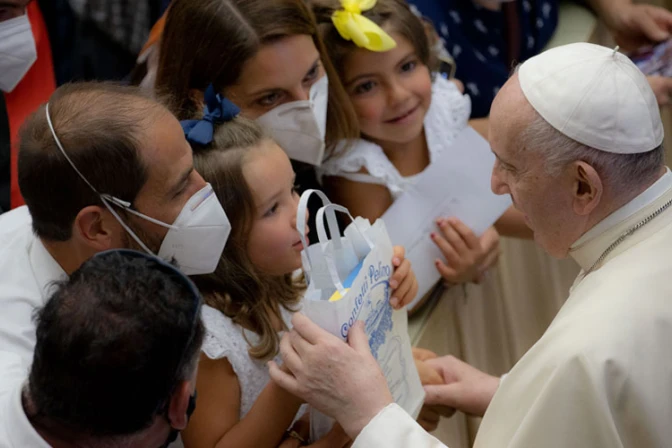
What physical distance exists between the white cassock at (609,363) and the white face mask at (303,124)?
3.34 ft

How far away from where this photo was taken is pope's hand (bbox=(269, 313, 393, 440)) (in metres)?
1.84

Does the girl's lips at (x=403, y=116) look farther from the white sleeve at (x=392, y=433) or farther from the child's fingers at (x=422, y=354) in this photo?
the white sleeve at (x=392, y=433)

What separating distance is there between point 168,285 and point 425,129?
5.67 feet

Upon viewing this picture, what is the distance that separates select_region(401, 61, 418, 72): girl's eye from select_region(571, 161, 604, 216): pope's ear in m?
1.19

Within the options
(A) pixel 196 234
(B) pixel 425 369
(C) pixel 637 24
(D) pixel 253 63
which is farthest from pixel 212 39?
(C) pixel 637 24

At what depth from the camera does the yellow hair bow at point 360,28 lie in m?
2.66

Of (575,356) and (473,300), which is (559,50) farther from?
(473,300)

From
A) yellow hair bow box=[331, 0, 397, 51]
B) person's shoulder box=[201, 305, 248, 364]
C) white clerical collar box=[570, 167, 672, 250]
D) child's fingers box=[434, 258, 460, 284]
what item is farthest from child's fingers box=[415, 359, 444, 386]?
yellow hair bow box=[331, 0, 397, 51]

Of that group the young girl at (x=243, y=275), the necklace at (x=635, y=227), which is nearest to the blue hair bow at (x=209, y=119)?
the young girl at (x=243, y=275)

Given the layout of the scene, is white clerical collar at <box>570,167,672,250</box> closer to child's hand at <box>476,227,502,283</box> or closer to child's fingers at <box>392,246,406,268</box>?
child's fingers at <box>392,246,406,268</box>

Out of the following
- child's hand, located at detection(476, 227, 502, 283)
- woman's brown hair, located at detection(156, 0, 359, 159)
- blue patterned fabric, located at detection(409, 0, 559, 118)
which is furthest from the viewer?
blue patterned fabric, located at detection(409, 0, 559, 118)

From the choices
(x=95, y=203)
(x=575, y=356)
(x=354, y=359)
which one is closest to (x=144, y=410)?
(x=354, y=359)

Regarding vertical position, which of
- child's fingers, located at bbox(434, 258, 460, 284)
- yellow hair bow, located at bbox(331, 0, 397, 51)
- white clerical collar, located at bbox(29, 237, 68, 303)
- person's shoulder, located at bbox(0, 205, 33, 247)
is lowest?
child's fingers, located at bbox(434, 258, 460, 284)

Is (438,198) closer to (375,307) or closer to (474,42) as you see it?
(375,307)
